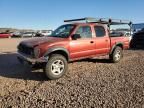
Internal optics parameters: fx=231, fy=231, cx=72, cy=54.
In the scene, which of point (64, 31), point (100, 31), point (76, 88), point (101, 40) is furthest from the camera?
point (100, 31)

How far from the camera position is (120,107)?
15.8 ft

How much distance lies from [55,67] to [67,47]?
86cm

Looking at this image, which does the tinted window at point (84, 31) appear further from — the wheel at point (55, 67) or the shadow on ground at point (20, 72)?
the shadow on ground at point (20, 72)

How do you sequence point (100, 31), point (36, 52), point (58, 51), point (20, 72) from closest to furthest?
point (36, 52), point (58, 51), point (20, 72), point (100, 31)

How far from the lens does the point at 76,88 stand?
609cm

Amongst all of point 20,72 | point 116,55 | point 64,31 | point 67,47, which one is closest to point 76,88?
point 67,47

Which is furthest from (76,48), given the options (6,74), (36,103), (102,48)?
(36,103)

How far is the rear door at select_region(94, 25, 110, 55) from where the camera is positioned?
8930mm

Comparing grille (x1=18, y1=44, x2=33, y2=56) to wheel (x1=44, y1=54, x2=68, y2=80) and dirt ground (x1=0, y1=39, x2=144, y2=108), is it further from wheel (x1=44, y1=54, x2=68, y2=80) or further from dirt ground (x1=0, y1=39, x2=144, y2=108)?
dirt ground (x1=0, y1=39, x2=144, y2=108)

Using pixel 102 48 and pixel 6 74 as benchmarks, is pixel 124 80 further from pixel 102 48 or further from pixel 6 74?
pixel 6 74

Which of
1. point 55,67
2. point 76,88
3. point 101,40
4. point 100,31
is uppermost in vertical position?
point 100,31

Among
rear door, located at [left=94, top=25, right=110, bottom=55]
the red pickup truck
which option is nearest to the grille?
the red pickup truck

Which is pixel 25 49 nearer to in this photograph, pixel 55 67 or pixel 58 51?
pixel 58 51

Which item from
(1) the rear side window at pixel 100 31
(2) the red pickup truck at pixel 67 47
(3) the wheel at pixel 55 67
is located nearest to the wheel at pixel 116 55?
(2) the red pickup truck at pixel 67 47
